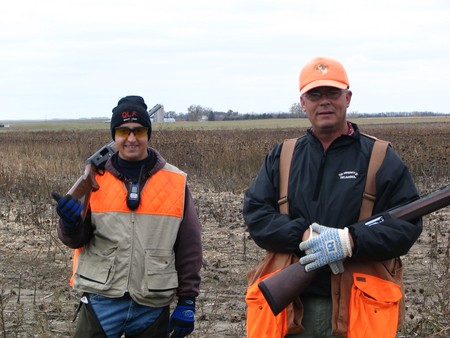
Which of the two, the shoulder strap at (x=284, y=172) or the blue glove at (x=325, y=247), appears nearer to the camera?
the blue glove at (x=325, y=247)

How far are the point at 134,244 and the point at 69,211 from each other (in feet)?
1.19

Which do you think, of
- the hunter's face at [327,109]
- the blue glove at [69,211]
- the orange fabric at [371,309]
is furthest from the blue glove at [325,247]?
the blue glove at [69,211]

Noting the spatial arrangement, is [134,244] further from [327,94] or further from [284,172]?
[327,94]

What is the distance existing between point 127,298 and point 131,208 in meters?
0.45

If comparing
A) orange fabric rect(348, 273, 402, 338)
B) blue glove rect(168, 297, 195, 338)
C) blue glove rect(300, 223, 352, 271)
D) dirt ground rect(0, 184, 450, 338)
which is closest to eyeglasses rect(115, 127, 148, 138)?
blue glove rect(168, 297, 195, 338)

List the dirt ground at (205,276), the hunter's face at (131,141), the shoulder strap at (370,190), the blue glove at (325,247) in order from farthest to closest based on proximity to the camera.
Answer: the dirt ground at (205,276)
the hunter's face at (131,141)
the shoulder strap at (370,190)
the blue glove at (325,247)

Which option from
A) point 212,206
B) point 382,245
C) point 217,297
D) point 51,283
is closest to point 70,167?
point 212,206

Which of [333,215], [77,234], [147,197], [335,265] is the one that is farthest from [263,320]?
[77,234]

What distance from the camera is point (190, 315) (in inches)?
133

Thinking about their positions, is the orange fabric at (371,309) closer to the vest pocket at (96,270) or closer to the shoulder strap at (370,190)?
the shoulder strap at (370,190)

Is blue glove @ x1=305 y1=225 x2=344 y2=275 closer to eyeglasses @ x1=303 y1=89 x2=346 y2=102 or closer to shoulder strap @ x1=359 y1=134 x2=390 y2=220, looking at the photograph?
shoulder strap @ x1=359 y1=134 x2=390 y2=220

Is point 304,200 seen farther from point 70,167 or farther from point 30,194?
point 70,167

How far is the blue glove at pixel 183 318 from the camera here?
3.36 metres

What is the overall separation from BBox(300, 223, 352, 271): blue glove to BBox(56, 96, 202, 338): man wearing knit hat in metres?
0.82
